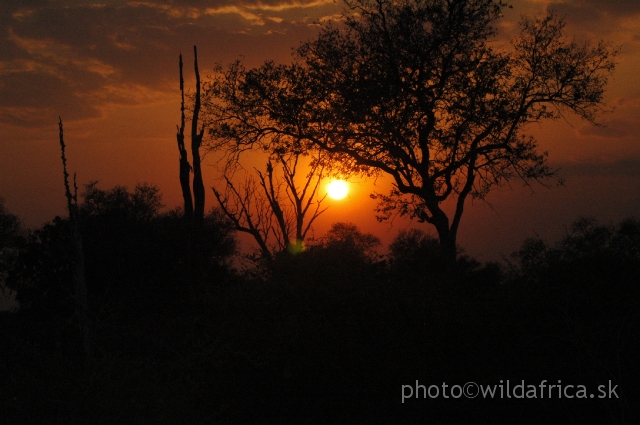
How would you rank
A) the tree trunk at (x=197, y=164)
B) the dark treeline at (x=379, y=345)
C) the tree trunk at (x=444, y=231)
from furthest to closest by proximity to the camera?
the tree trunk at (x=197, y=164)
the tree trunk at (x=444, y=231)
the dark treeline at (x=379, y=345)

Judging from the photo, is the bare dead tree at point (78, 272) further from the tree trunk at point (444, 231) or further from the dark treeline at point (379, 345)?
the tree trunk at point (444, 231)

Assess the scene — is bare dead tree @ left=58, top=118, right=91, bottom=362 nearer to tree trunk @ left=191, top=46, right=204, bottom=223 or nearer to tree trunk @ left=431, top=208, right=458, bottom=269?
tree trunk @ left=191, top=46, right=204, bottom=223

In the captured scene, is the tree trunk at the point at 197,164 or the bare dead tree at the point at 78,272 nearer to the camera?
the bare dead tree at the point at 78,272

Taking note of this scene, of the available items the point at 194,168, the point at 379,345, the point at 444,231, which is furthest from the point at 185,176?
the point at 379,345

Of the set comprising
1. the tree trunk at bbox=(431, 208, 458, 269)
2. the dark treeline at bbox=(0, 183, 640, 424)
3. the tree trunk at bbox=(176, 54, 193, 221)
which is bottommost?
the dark treeline at bbox=(0, 183, 640, 424)

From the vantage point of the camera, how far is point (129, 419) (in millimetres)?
9961

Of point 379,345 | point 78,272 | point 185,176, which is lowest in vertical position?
point 379,345

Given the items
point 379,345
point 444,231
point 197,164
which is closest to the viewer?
point 379,345

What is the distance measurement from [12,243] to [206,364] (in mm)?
27997

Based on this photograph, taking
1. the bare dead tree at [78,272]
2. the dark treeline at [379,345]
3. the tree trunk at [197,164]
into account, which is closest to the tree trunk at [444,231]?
the dark treeline at [379,345]

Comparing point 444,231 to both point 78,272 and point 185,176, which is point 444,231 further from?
point 78,272

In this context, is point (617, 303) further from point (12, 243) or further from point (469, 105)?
point (12, 243)

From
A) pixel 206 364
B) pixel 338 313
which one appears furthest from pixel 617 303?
pixel 206 364

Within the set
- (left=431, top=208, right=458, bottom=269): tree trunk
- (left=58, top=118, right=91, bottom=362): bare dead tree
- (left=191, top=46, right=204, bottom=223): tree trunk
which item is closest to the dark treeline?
(left=58, top=118, right=91, bottom=362): bare dead tree
